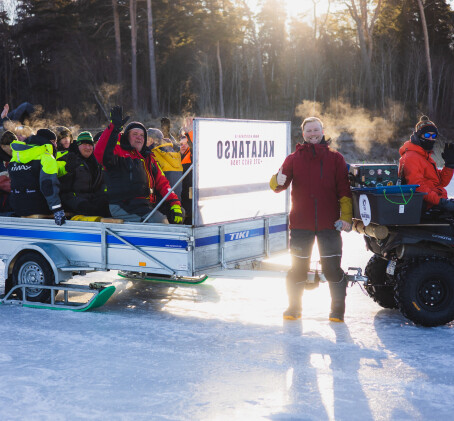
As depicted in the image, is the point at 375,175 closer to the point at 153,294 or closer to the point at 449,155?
the point at 449,155

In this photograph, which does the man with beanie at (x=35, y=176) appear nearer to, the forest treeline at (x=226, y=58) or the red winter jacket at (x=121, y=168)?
the red winter jacket at (x=121, y=168)

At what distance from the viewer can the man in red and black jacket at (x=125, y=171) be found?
5.27 metres

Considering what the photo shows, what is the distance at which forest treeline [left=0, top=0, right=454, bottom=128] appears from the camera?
106 ft

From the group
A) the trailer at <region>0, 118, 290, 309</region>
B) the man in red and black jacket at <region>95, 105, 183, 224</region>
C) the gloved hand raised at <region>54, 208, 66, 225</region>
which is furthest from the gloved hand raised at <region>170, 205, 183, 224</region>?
the gloved hand raised at <region>54, 208, 66, 225</region>

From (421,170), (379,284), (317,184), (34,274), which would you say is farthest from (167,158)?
(421,170)

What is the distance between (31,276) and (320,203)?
2.77m

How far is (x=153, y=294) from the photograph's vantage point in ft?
19.4

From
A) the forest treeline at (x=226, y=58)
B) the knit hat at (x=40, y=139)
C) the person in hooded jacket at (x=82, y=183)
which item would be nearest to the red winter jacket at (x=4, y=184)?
the person in hooded jacket at (x=82, y=183)

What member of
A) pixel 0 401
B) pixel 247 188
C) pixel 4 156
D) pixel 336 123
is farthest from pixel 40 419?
pixel 336 123

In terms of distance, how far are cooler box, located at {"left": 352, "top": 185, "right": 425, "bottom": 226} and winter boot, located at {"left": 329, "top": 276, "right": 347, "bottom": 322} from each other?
0.59m

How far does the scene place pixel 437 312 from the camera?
15.0 ft

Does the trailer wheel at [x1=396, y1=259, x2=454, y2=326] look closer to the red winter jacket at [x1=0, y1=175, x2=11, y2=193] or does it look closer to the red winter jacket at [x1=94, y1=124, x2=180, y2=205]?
the red winter jacket at [x1=94, y1=124, x2=180, y2=205]

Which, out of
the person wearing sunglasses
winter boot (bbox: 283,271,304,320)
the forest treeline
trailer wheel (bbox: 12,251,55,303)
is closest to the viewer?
the person wearing sunglasses

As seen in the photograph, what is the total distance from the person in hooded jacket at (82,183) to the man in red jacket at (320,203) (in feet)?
6.54
